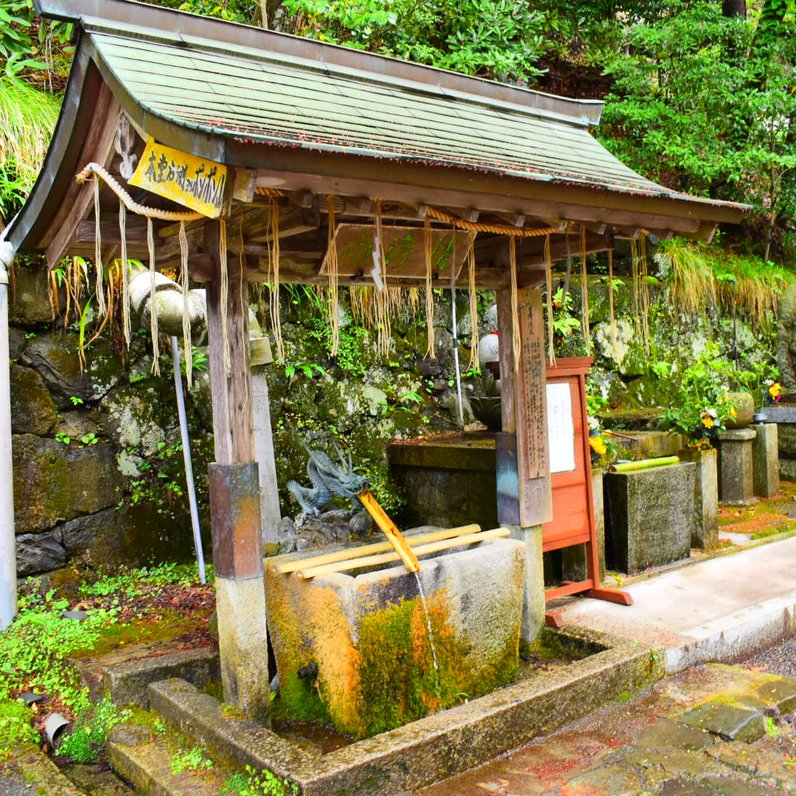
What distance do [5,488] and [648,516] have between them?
5.71 metres

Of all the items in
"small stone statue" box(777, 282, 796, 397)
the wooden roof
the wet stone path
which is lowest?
the wet stone path

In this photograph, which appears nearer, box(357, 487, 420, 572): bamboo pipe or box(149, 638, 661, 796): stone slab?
box(149, 638, 661, 796): stone slab

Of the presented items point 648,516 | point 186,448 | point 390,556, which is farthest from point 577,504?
point 186,448

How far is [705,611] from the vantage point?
6.00 metres

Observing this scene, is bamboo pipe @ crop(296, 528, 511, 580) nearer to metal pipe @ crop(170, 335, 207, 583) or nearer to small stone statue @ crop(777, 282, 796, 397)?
metal pipe @ crop(170, 335, 207, 583)

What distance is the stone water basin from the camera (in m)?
4.24

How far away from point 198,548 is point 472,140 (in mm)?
4285

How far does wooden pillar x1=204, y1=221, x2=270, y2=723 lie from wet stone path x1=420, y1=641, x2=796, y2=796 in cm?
125

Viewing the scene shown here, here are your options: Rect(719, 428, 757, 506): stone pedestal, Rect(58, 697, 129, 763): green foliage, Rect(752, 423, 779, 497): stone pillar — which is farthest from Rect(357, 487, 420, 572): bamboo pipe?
Rect(752, 423, 779, 497): stone pillar

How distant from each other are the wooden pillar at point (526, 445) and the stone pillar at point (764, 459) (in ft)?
22.0

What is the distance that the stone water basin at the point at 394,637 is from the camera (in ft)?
13.9

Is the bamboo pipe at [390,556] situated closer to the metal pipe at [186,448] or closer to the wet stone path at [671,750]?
the wet stone path at [671,750]

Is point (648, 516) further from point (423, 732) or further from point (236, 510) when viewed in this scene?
point (236, 510)

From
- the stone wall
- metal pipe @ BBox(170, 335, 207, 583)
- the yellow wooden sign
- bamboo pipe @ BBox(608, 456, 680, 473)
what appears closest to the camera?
the yellow wooden sign
